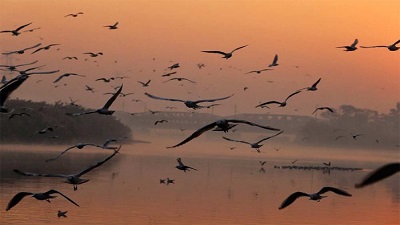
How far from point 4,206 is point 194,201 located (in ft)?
33.2

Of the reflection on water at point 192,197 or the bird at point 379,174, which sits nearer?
the bird at point 379,174

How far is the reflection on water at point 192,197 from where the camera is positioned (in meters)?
35.0

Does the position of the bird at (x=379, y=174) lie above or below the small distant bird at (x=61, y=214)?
above

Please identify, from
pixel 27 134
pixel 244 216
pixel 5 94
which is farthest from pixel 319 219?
pixel 27 134

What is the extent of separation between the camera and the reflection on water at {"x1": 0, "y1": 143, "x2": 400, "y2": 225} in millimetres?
35031

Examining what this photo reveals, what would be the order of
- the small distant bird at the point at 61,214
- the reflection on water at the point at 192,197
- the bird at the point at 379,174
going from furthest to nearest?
the reflection on water at the point at 192,197
the small distant bird at the point at 61,214
the bird at the point at 379,174

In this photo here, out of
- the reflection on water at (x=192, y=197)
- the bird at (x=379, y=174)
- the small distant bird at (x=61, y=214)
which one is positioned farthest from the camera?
the reflection on water at (x=192, y=197)

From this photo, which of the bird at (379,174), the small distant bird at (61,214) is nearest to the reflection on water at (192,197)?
the small distant bird at (61,214)

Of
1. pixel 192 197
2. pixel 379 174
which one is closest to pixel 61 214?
pixel 192 197

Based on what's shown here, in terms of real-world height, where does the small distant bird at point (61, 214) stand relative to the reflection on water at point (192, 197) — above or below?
below

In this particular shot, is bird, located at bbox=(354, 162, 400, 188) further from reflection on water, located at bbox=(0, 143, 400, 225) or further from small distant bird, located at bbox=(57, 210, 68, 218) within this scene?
small distant bird, located at bbox=(57, 210, 68, 218)

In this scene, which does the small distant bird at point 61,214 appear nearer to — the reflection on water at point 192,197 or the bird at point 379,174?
the reflection on water at point 192,197

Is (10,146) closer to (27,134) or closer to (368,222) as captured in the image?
(27,134)

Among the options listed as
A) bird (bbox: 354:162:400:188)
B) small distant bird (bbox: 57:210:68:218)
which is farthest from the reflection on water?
bird (bbox: 354:162:400:188)
